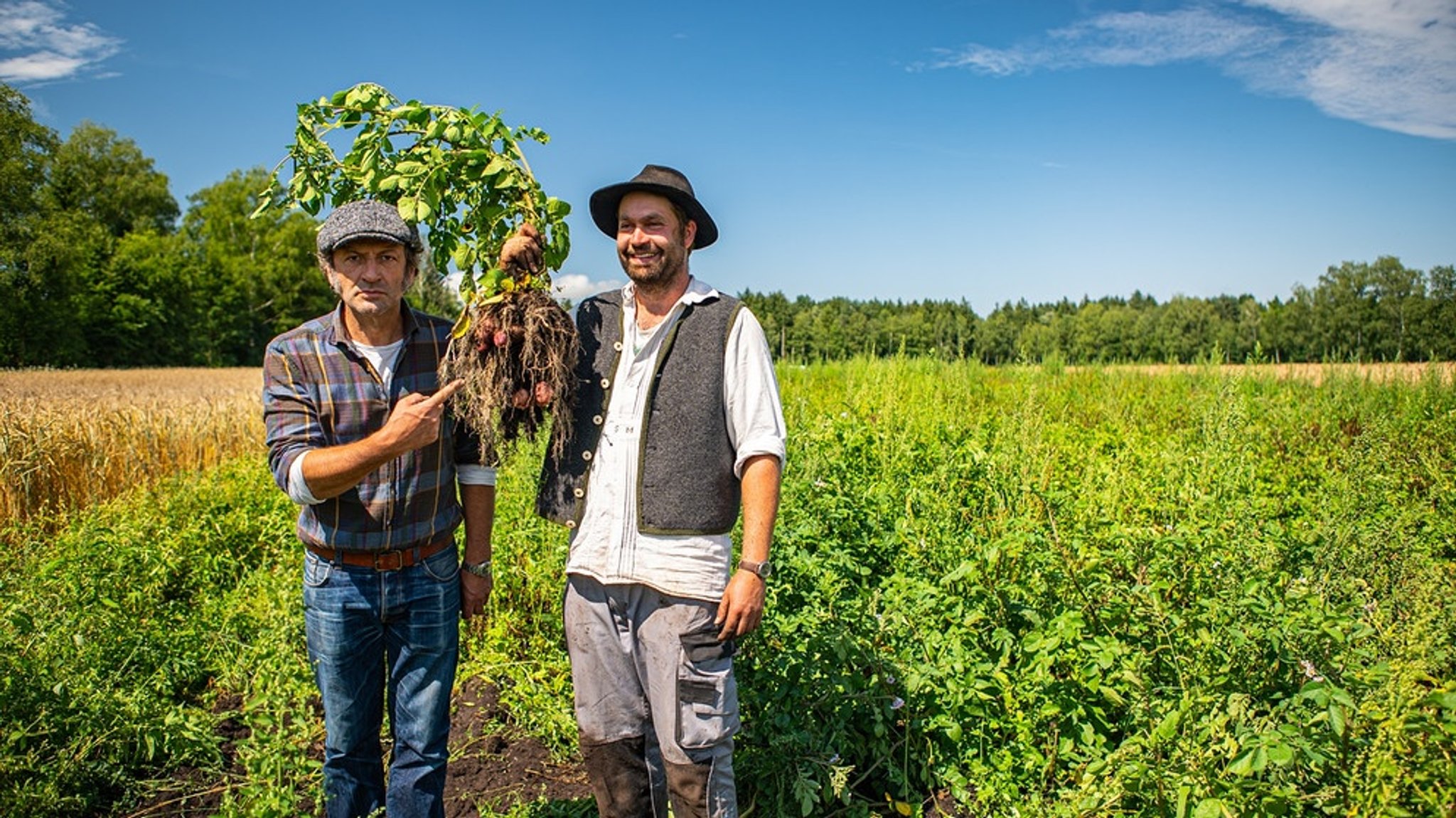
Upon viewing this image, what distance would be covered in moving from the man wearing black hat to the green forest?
2.91 ft

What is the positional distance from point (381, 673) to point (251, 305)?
6383cm

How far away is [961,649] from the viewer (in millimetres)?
2760

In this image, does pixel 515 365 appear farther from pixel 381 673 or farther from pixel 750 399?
pixel 381 673

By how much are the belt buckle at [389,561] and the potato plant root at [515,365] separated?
0.42 metres

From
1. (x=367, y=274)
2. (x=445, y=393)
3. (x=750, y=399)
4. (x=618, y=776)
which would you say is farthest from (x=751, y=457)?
(x=367, y=274)

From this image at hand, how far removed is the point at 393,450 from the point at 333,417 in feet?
1.05

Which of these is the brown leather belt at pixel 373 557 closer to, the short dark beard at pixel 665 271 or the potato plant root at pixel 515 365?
the potato plant root at pixel 515 365

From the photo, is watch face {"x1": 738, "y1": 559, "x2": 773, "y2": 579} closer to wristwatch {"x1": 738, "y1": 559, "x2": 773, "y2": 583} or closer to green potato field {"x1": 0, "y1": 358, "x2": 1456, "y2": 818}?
wristwatch {"x1": 738, "y1": 559, "x2": 773, "y2": 583}

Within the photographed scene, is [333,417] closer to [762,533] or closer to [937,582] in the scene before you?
[762,533]

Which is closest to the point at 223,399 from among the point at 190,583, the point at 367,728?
the point at 190,583

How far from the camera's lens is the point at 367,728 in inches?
103

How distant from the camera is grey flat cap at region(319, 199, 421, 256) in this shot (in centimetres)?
238

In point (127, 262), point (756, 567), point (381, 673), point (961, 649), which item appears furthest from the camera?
point (127, 262)

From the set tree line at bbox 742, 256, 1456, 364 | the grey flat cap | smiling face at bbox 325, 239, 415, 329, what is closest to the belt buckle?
smiling face at bbox 325, 239, 415, 329
